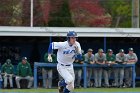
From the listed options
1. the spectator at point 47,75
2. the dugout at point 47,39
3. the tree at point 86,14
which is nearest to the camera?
the spectator at point 47,75

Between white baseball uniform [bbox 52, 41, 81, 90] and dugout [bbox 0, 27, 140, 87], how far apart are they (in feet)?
24.8

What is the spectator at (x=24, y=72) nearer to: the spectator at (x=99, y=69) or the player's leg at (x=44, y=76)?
the player's leg at (x=44, y=76)

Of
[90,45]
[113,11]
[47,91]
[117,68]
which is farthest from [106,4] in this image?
[47,91]

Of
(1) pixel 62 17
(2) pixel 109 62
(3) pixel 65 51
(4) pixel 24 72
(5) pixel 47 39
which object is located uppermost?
(1) pixel 62 17

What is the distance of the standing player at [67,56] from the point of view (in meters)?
17.3

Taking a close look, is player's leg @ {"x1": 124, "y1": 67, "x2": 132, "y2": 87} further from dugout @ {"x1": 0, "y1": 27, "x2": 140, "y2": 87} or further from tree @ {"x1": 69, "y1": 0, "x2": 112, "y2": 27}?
tree @ {"x1": 69, "y1": 0, "x2": 112, "y2": 27}

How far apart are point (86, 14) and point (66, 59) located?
20.3 meters

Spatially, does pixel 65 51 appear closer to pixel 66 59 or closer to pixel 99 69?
pixel 66 59

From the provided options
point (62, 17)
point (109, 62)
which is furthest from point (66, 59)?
point (62, 17)

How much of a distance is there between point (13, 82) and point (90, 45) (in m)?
5.10

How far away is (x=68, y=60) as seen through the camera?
57.6ft

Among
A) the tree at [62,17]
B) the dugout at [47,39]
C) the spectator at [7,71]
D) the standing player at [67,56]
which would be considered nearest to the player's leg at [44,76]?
the dugout at [47,39]

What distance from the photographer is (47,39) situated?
27.5 meters

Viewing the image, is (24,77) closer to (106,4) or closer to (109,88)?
(109,88)
